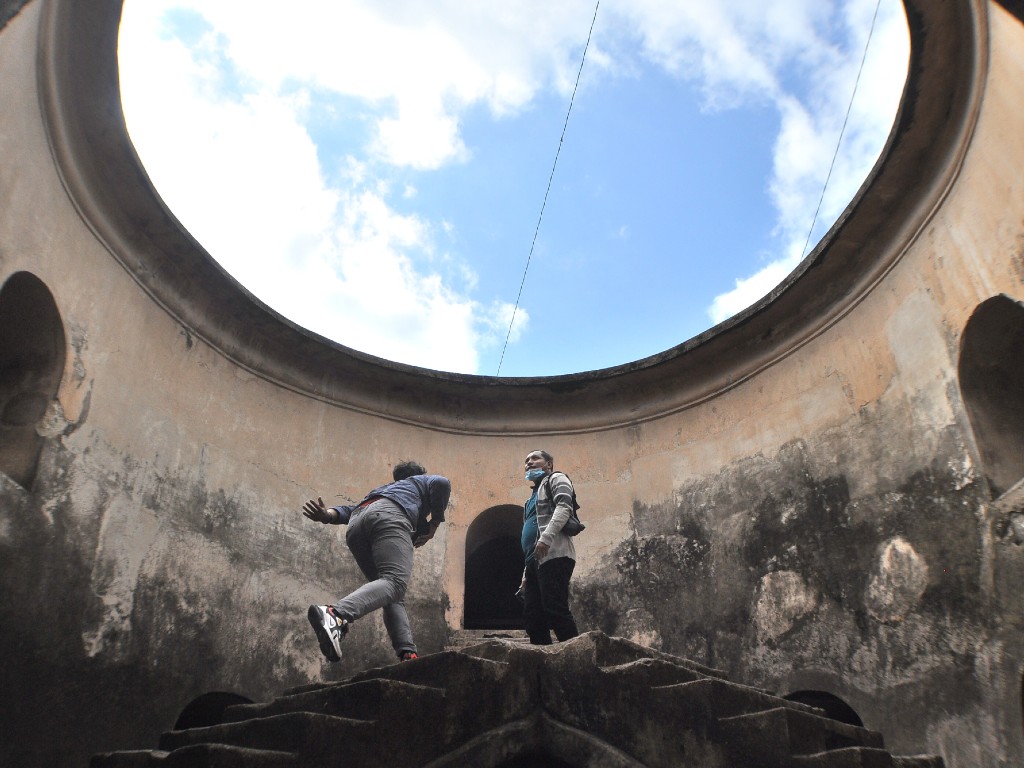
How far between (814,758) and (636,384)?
6351mm

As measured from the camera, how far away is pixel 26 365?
582 cm

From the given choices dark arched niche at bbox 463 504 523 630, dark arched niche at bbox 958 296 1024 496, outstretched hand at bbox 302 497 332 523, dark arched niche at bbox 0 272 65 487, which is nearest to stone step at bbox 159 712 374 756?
outstretched hand at bbox 302 497 332 523

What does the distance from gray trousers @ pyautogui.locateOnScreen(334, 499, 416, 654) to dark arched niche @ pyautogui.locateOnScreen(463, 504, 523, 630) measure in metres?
4.18

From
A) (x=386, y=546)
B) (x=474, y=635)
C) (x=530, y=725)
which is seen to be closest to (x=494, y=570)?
(x=474, y=635)

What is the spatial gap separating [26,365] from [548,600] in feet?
13.8

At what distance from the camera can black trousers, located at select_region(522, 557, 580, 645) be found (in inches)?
202

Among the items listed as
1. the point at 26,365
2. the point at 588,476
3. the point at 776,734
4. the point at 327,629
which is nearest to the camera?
the point at 776,734

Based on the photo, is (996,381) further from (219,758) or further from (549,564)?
(219,758)

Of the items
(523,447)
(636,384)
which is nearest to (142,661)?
(523,447)

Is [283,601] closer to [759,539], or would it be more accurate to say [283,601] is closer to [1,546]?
[1,546]

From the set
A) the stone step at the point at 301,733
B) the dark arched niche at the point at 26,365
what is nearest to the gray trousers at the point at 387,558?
the stone step at the point at 301,733

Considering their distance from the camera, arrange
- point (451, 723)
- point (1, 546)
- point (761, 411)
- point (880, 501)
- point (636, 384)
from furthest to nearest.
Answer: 1. point (636, 384)
2. point (761, 411)
3. point (880, 501)
4. point (1, 546)
5. point (451, 723)

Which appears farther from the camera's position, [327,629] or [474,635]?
[474,635]

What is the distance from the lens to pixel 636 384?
934 cm
